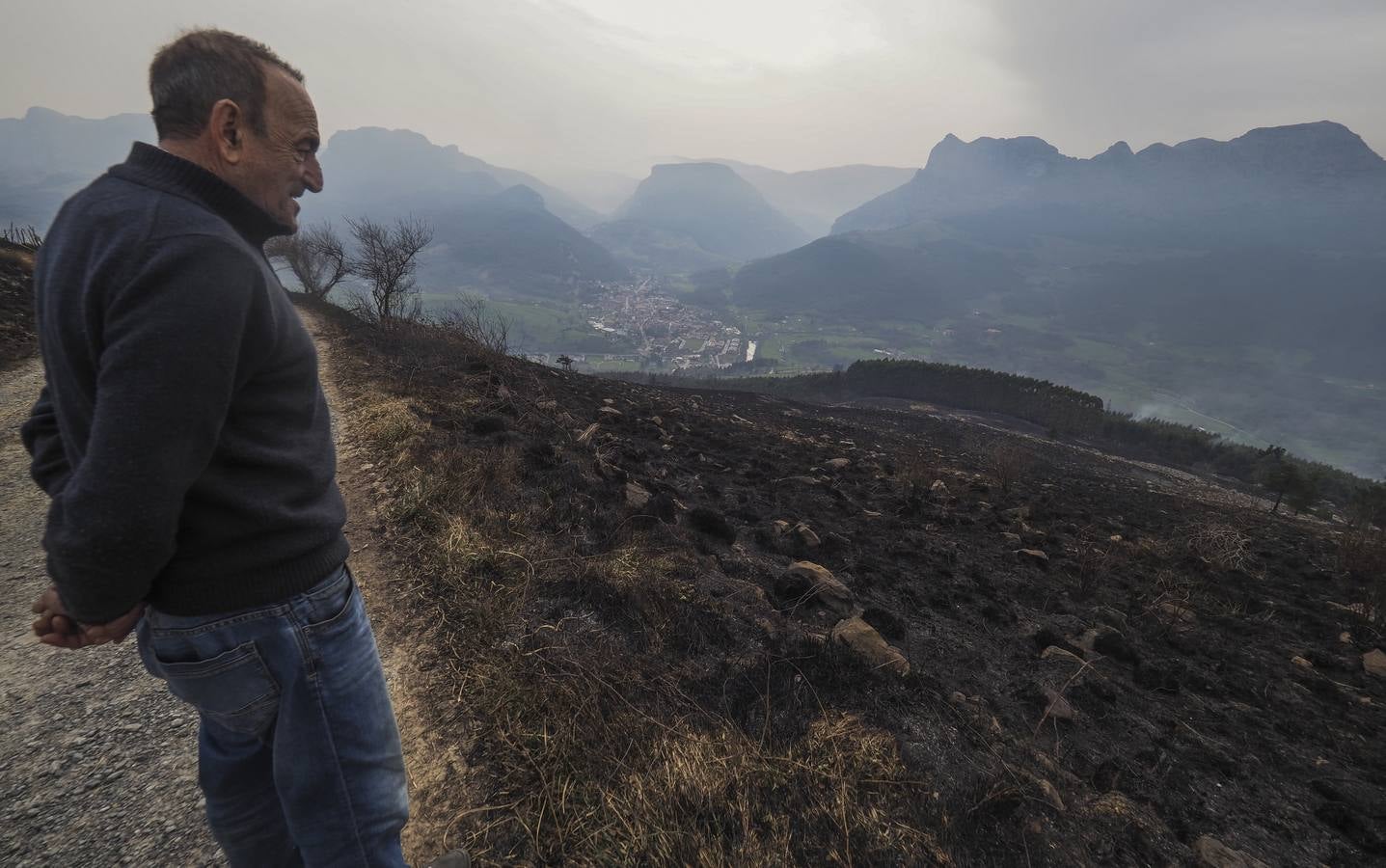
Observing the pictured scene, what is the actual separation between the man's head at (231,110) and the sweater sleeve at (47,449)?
2.61ft

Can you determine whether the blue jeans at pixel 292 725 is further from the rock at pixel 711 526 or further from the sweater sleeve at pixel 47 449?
the rock at pixel 711 526

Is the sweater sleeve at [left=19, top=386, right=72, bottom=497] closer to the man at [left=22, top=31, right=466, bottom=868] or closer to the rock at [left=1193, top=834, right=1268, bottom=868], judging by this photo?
the man at [left=22, top=31, right=466, bottom=868]

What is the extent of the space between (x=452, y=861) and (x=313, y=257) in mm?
42751

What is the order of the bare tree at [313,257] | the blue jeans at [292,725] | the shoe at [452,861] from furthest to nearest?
1. the bare tree at [313,257]
2. the shoe at [452,861]
3. the blue jeans at [292,725]

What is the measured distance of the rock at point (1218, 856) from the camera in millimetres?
2582

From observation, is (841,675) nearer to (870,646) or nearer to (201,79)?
(870,646)

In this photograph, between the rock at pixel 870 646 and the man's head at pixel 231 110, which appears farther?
the rock at pixel 870 646

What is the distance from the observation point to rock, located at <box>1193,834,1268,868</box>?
2.58 m

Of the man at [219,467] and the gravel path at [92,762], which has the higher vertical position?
the man at [219,467]

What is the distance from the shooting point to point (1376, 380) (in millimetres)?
144000

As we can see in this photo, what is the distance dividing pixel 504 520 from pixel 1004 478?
10.9m

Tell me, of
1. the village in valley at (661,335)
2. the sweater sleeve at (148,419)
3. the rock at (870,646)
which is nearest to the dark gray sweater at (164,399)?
the sweater sleeve at (148,419)

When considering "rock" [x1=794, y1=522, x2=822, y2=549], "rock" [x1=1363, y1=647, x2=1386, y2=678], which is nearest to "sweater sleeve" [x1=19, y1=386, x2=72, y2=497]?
"rock" [x1=794, y1=522, x2=822, y2=549]

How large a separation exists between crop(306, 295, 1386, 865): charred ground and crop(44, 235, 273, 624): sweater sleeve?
75.4 inches
